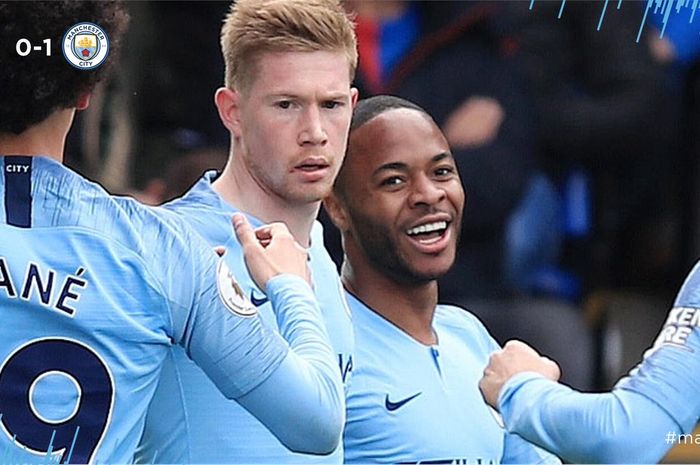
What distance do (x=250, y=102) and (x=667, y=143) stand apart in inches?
94.6

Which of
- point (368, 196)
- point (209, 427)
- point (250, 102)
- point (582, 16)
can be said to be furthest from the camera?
point (582, 16)

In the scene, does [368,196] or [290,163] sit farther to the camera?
[368,196]

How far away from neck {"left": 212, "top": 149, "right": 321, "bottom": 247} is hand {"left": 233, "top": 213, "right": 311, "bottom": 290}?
37 centimetres

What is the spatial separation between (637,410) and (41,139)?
1008mm

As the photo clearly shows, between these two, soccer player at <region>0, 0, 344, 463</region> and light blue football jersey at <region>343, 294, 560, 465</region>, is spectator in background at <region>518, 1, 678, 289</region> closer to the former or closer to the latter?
light blue football jersey at <region>343, 294, 560, 465</region>

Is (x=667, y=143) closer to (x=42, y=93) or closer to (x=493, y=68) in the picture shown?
(x=493, y=68)

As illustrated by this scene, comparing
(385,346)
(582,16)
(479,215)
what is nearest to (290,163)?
(385,346)

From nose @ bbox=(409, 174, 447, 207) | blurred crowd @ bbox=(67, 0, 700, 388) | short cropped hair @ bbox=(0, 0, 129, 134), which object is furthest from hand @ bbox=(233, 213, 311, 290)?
blurred crowd @ bbox=(67, 0, 700, 388)

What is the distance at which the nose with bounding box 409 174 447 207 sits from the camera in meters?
3.08

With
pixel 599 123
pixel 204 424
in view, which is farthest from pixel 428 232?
pixel 599 123

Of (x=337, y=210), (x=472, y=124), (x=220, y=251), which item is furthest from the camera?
(x=472, y=124)

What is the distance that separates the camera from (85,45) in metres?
2.43

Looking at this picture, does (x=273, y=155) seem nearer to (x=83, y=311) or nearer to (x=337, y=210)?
(x=337, y=210)

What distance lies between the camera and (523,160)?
448 centimetres
